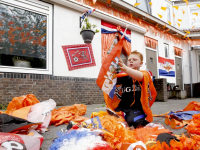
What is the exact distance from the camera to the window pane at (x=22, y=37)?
4.46 metres

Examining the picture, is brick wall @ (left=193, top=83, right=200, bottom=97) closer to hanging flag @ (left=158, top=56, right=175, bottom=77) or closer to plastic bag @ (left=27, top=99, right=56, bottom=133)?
hanging flag @ (left=158, top=56, right=175, bottom=77)

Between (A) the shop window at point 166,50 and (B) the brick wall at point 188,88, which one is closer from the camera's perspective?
(A) the shop window at point 166,50

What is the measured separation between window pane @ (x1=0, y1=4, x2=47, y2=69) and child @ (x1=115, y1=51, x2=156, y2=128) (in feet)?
11.5

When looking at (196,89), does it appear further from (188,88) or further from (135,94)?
(135,94)

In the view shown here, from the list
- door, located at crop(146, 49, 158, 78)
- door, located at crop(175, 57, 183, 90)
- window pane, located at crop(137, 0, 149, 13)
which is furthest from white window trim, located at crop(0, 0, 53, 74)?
door, located at crop(175, 57, 183, 90)

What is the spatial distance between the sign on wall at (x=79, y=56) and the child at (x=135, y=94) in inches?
145

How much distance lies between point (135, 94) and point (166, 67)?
31.9 ft

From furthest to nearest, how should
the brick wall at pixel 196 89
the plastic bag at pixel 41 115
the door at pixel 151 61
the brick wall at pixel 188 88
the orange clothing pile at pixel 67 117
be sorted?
1. the brick wall at pixel 188 88
2. the brick wall at pixel 196 89
3. the door at pixel 151 61
4. the orange clothing pile at pixel 67 117
5. the plastic bag at pixel 41 115

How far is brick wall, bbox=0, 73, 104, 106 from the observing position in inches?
174

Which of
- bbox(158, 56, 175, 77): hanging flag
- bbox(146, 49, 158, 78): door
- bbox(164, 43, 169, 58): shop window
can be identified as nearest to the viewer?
bbox(146, 49, 158, 78): door

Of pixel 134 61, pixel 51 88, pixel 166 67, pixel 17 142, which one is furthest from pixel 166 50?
pixel 17 142

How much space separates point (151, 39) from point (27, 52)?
7726mm

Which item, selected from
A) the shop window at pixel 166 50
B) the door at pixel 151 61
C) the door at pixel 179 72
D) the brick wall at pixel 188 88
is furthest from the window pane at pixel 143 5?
the brick wall at pixel 188 88

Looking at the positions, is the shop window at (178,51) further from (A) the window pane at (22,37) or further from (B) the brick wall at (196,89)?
(A) the window pane at (22,37)
